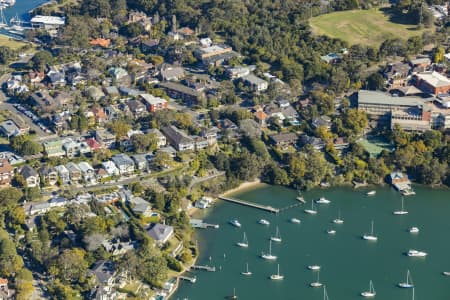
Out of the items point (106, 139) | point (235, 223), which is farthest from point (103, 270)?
point (106, 139)

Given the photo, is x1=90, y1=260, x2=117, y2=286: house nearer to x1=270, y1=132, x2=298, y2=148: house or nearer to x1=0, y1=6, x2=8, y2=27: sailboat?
x1=270, y1=132, x2=298, y2=148: house

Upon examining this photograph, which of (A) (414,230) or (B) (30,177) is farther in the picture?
(B) (30,177)

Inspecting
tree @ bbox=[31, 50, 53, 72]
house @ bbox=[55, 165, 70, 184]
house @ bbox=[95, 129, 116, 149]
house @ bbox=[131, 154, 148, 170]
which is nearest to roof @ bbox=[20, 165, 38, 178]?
house @ bbox=[55, 165, 70, 184]

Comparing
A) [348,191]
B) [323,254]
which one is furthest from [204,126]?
[323,254]

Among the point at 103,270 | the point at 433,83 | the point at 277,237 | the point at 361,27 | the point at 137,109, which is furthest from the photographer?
the point at 361,27

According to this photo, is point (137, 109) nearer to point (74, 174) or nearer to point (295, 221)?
point (74, 174)
